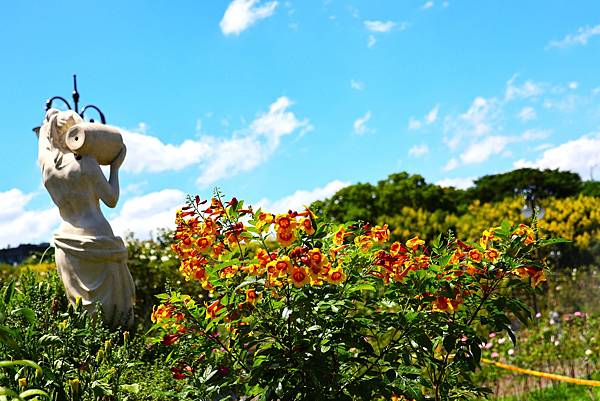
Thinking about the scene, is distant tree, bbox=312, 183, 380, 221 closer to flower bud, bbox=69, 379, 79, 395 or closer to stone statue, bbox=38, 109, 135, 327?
stone statue, bbox=38, 109, 135, 327

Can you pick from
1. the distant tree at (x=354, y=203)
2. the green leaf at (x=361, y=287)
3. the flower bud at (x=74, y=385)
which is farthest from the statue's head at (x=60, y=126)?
the distant tree at (x=354, y=203)

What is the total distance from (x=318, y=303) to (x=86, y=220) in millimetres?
4369

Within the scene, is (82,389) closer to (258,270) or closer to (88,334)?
(88,334)

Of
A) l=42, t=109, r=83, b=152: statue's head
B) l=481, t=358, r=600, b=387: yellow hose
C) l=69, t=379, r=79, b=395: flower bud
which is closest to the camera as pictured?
l=69, t=379, r=79, b=395: flower bud

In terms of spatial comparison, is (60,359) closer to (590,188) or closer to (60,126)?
(60,126)

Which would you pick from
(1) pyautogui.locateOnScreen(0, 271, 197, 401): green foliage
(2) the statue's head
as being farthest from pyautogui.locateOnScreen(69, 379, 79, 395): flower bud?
(2) the statue's head

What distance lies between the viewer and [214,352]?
2990 millimetres

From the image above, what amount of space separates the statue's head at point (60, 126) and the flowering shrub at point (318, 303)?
13.4 feet

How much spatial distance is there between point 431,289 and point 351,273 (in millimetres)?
392

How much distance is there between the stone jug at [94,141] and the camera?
634 cm

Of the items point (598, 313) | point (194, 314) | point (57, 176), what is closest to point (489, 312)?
point (194, 314)

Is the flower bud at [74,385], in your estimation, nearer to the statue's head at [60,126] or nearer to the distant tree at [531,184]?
the statue's head at [60,126]

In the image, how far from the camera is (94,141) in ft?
21.0

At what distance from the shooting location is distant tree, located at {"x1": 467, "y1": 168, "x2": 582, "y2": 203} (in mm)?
28734
